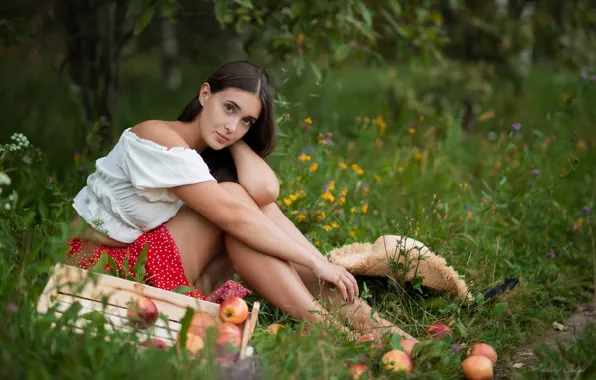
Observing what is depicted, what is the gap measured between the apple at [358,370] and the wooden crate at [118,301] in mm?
344

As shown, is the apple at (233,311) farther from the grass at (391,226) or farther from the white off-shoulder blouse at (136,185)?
the white off-shoulder blouse at (136,185)

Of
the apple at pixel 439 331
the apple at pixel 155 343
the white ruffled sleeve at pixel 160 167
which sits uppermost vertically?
the white ruffled sleeve at pixel 160 167

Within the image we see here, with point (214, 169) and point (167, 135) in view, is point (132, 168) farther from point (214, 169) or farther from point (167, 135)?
point (214, 169)

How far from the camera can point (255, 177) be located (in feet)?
9.44

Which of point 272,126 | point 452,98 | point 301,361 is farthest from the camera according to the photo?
point 452,98

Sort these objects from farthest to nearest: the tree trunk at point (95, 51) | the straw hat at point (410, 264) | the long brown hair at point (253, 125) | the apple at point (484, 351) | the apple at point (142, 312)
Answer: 1. the tree trunk at point (95, 51)
2. the straw hat at point (410, 264)
3. the long brown hair at point (253, 125)
4. the apple at point (484, 351)
5. the apple at point (142, 312)

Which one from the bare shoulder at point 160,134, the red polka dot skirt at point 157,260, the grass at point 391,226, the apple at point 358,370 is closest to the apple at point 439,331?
the grass at point 391,226

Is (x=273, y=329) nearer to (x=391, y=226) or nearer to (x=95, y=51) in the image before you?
(x=391, y=226)

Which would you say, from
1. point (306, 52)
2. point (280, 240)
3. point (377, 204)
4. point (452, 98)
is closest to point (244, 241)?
point (280, 240)

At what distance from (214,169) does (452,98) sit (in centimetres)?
354

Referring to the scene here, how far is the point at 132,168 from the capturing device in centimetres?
268

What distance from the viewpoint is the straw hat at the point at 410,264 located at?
9.76ft

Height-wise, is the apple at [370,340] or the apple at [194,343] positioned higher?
the apple at [194,343]

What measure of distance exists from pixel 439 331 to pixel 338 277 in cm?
44
